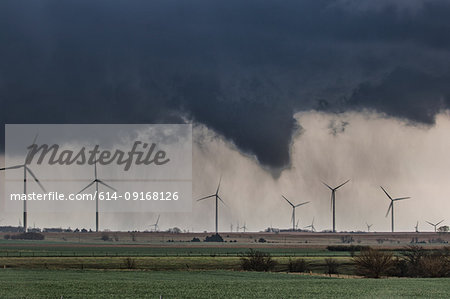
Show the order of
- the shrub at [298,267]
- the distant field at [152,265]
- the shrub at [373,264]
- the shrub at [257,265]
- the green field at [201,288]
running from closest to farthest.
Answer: the green field at [201,288] → the shrub at [373,264] → the shrub at [298,267] → the shrub at [257,265] → the distant field at [152,265]

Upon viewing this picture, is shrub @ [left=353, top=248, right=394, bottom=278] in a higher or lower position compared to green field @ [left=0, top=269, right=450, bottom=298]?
higher

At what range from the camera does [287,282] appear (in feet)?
346

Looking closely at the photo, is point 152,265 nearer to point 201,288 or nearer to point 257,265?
point 257,265

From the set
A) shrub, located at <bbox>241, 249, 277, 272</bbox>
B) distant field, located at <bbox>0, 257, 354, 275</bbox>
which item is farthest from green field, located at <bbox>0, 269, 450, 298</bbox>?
shrub, located at <bbox>241, 249, 277, 272</bbox>

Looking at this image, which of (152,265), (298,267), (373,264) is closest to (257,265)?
(298,267)

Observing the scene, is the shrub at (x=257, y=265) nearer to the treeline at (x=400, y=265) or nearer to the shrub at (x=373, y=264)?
the treeline at (x=400, y=265)

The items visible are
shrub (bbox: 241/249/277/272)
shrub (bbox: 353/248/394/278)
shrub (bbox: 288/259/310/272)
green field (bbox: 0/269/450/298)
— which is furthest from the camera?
shrub (bbox: 241/249/277/272)

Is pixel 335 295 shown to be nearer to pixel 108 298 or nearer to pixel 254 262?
pixel 108 298

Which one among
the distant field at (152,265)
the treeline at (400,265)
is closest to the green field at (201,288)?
the treeline at (400,265)

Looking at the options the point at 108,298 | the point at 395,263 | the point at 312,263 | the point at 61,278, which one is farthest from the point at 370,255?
the point at 108,298

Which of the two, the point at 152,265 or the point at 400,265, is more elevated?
the point at 400,265

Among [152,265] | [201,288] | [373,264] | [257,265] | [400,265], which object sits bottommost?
[201,288]

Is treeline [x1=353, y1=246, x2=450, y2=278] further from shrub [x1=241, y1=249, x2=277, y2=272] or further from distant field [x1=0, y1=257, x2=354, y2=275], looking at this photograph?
shrub [x1=241, y1=249, x2=277, y2=272]

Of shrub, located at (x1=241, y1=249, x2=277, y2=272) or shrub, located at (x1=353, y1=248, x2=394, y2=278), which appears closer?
Answer: shrub, located at (x1=353, y1=248, x2=394, y2=278)
